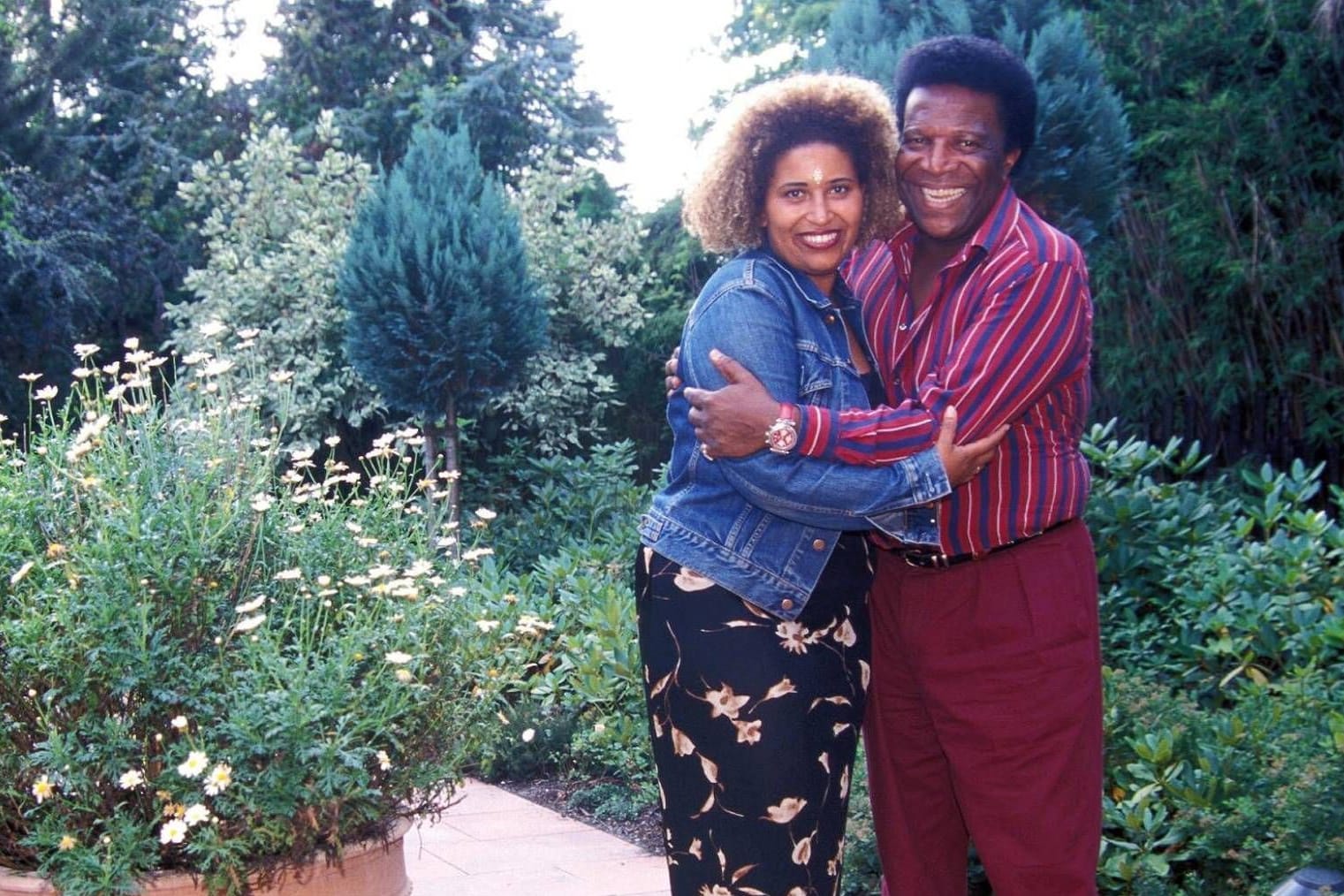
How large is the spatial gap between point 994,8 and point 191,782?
4215mm

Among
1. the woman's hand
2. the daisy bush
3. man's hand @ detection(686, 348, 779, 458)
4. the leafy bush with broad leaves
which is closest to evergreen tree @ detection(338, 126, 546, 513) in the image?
the leafy bush with broad leaves

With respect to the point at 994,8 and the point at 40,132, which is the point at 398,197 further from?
Answer: the point at 40,132

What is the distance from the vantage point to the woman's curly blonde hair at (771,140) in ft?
6.97

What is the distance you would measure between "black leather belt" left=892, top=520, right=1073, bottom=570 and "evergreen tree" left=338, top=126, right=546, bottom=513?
5818mm

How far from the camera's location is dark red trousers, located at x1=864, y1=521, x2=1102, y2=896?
2.11 metres

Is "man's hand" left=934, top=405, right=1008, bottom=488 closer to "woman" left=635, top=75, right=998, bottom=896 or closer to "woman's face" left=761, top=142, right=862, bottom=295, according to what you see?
"woman" left=635, top=75, right=998, bottom=896

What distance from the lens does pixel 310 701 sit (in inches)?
98.2

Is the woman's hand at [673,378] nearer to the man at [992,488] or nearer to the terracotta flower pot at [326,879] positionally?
the man at [992,488]

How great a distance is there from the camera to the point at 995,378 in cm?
200

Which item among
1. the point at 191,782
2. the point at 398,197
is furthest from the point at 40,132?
the point at 191,782


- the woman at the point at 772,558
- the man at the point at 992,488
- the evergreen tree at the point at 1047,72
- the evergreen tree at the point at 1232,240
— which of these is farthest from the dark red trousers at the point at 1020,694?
the evergreen tree at the point at 1232,240

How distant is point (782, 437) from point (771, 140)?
19.4 inches

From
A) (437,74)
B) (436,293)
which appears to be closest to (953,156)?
(436,293)

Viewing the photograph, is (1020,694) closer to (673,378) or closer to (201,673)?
(673,378)
